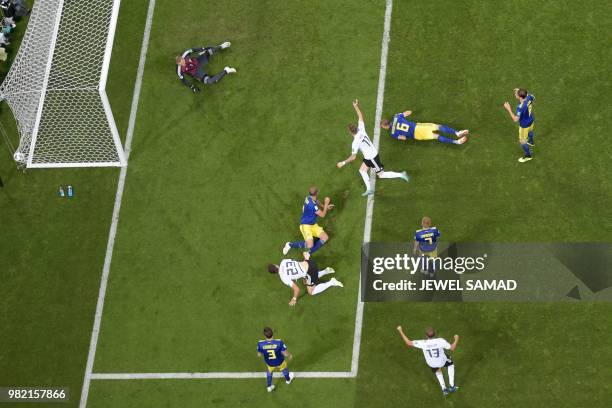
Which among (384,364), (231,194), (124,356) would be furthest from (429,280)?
(124,356)

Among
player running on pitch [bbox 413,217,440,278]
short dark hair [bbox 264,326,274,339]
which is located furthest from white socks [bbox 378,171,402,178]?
short dark hair [bbox 264,326,274,339]

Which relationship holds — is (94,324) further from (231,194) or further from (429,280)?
(429,280)

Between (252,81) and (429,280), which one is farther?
(252,81)

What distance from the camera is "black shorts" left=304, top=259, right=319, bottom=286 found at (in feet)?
83.2

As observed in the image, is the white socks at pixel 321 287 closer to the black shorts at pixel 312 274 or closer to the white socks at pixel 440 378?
the black shorts at pixel 312 274

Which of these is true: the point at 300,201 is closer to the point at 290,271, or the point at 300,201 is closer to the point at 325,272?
the point at 325,272

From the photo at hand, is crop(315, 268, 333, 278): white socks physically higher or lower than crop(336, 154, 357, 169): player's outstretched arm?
lower

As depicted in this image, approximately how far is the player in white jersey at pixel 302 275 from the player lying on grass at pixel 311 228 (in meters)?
0.37

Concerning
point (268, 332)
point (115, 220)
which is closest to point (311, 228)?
point (268, 332)

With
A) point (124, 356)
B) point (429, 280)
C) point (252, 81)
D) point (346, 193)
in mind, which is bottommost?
point (124, 356)

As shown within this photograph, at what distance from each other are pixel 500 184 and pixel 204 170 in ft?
20.1

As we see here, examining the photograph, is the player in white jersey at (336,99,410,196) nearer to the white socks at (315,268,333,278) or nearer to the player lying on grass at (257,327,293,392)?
the white socks at (315,268,333,278)

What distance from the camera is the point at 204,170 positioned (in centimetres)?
2752

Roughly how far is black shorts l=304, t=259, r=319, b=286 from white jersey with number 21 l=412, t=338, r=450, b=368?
2.59 meters
